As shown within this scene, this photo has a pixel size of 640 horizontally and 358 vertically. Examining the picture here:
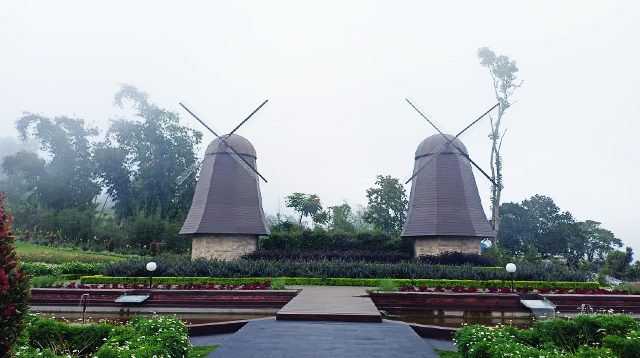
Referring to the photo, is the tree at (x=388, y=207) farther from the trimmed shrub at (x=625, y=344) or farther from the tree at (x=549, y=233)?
the trimmed shrub at (x=625, y=344)

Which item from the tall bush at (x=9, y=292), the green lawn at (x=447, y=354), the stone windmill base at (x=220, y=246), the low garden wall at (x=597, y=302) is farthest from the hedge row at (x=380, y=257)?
the tall bush at (x=9, y=292)

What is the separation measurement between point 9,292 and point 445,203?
73.0ft

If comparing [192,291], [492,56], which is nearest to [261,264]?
[192,291]

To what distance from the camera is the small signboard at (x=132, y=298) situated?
1292 cm

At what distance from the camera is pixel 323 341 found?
23.2 ft

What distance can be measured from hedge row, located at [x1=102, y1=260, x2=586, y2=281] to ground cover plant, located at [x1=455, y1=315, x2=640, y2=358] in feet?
36.8

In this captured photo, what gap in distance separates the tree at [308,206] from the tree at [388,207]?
473cm

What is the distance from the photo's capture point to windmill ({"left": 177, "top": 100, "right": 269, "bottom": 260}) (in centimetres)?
2392

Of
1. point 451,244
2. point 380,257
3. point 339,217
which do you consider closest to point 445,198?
point 451,244

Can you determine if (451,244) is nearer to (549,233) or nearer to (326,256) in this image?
(326,256)

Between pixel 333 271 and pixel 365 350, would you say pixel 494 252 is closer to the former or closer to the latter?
pixel 333 271

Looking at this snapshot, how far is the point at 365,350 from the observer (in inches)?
256

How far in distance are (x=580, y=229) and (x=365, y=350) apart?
159 ft

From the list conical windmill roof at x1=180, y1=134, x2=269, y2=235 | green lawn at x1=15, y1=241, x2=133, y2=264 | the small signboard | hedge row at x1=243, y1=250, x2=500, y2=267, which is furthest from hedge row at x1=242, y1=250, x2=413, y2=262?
the small signboard
